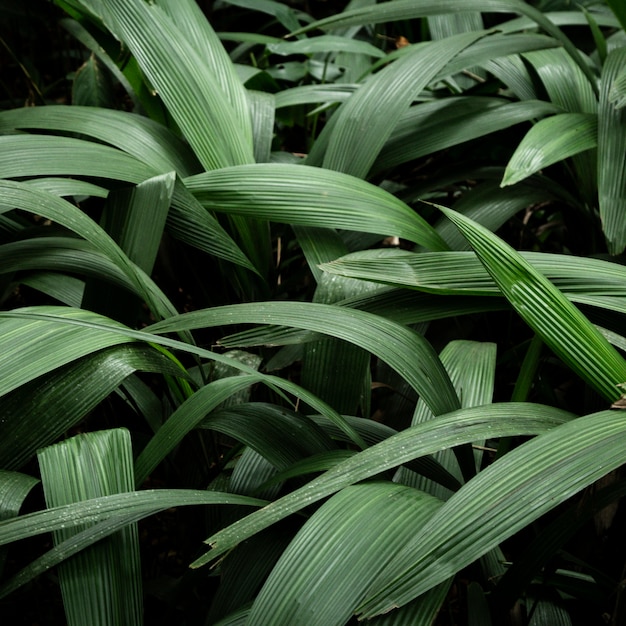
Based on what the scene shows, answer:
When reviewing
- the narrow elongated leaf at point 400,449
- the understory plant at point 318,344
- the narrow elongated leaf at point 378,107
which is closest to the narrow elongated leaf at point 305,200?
the understory plant at point 318,344

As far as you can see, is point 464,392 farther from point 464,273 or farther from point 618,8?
point 618,8

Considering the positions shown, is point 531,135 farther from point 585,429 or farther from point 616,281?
point 585,429

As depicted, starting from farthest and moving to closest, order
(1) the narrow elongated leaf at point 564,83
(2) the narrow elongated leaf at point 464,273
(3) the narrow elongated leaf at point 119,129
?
1. (1) the narrow elongated leaf at point 564,83
2. (3) the narrow elongated leaf at point 119,129
3. (2) the narrow elongated leaf at point 464,273

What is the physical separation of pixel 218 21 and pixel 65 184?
111cm

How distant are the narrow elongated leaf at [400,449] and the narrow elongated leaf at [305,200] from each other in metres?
0.34

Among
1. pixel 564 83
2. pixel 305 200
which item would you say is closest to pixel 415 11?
pixel 564 83

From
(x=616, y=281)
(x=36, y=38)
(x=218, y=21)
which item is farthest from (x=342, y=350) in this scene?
(x=36, y=38)

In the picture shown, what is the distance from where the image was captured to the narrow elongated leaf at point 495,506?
464 millimetres

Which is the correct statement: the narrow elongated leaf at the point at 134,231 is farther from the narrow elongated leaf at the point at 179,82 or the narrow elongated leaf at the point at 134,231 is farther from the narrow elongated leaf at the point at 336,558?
the narrow elongated leaf at the point at 336,558

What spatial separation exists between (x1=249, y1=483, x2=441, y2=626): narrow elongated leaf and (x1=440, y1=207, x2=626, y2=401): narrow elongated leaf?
0.16 metres

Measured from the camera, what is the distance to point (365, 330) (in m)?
0.67

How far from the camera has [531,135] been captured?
38.4 inches

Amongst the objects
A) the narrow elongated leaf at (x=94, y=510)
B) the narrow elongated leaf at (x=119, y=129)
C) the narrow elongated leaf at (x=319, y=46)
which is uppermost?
the narrow elongated leaf at (x=319, y=46)

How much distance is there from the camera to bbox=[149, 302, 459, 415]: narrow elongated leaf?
656 millimetres
